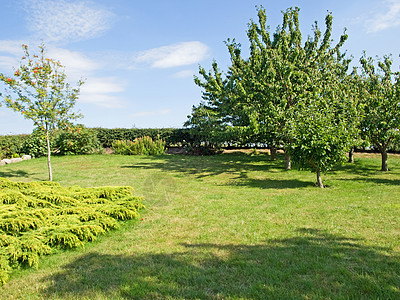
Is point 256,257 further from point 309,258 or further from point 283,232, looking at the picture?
point 283,232

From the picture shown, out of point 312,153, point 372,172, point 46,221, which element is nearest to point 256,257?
point 46,221

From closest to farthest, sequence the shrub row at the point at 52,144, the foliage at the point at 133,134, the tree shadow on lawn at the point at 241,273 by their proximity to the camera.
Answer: the tree shadow on lawn at the point at 241,273 < the shrub row at the point at 52,144 < the foliage at the point at 133,134

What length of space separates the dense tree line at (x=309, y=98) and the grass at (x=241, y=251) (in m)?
1.68

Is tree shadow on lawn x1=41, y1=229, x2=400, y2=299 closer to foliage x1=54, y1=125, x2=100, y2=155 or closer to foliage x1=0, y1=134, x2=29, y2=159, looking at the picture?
foliage x1=54, y1=125, x2=100, y2=155

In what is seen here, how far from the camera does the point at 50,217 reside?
5039 mm

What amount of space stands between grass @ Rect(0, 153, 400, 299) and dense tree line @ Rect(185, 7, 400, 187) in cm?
168

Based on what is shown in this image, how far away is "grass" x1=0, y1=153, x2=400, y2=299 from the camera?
3.26 meters

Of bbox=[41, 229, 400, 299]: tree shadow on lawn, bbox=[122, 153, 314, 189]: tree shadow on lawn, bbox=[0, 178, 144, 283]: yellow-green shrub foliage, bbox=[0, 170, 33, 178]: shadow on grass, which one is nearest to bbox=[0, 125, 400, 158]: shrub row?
bbox=[0, 170, 33, 178]: shadow on grass

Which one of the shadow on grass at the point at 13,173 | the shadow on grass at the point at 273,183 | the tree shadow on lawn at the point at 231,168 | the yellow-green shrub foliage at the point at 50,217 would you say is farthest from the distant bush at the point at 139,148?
the yellow-green shrub foliage at the point at 50,217

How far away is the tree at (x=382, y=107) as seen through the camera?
11.6 meters

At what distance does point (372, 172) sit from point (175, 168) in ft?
28.6

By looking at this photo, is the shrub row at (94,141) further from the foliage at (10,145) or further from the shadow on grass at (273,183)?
the shadow on grass at (273,183)

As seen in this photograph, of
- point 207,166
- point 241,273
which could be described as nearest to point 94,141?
point 207,166

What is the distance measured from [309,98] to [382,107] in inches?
141
